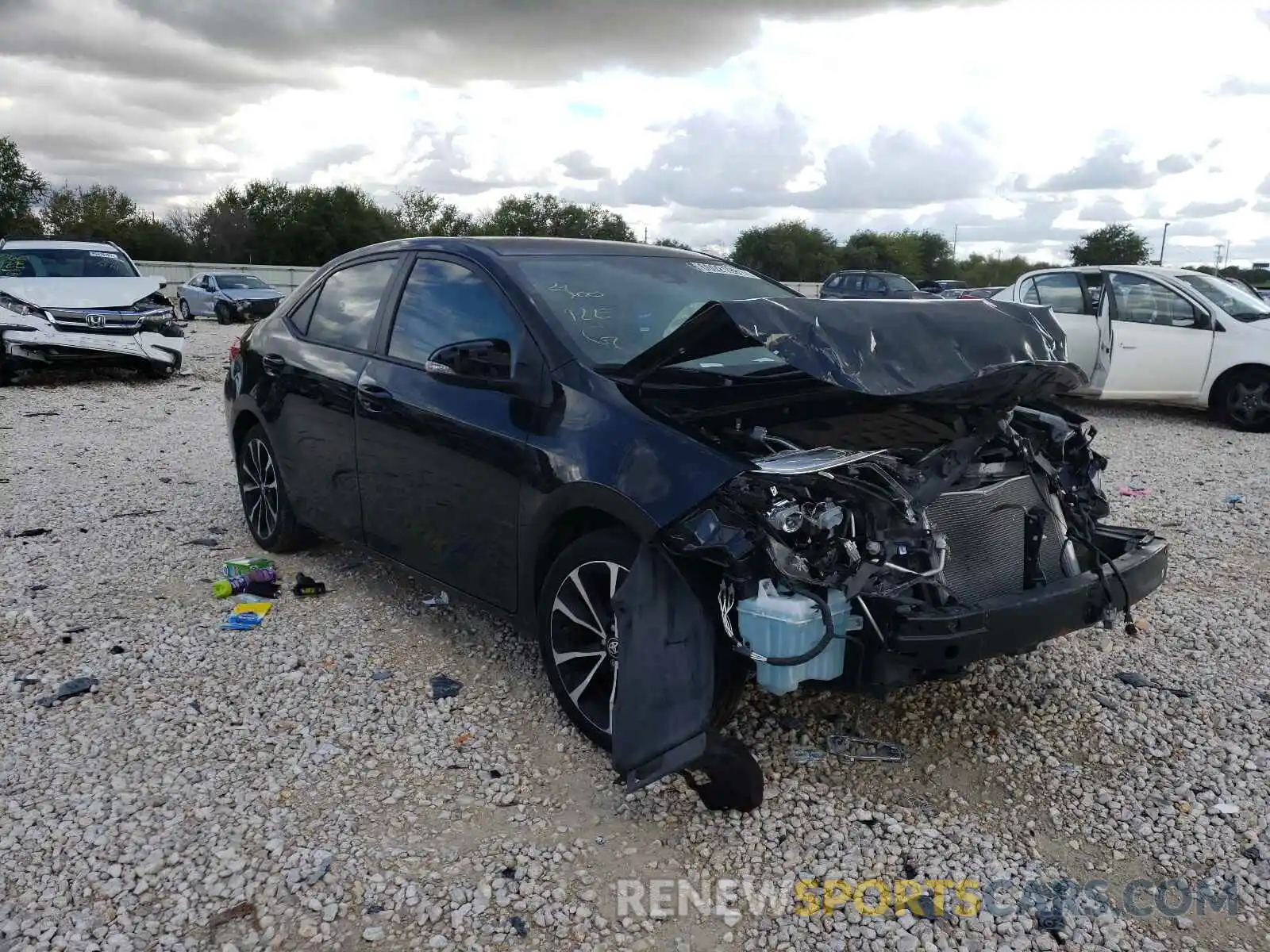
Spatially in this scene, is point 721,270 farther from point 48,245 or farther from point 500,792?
point 48,245

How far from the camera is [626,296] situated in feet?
13.5

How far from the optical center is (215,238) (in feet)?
191

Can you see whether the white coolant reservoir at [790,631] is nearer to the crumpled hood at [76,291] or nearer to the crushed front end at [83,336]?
the crushed front end at [83,336]

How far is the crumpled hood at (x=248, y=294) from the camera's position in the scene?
87.5 ft

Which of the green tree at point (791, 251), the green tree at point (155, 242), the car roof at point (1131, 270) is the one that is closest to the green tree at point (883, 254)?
the green tree at point (791, 251)

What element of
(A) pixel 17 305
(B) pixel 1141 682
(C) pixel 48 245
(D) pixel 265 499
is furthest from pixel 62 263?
(B) pixel 1141 682

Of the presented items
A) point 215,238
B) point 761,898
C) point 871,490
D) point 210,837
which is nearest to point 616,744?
point 761,898

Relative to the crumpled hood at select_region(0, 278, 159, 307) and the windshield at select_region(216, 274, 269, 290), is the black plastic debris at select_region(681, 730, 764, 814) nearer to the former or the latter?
the crumpled hood at select_region(0, 278, 159, 307)

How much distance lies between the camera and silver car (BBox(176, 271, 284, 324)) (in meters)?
26.3

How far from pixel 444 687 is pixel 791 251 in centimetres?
6392

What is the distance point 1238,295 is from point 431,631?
1024 cm

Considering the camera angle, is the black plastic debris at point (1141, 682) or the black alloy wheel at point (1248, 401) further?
the black alloy wheel at point (1248, 401)

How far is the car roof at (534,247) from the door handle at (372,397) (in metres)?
0.68

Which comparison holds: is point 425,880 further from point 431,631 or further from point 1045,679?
point 1045,679
